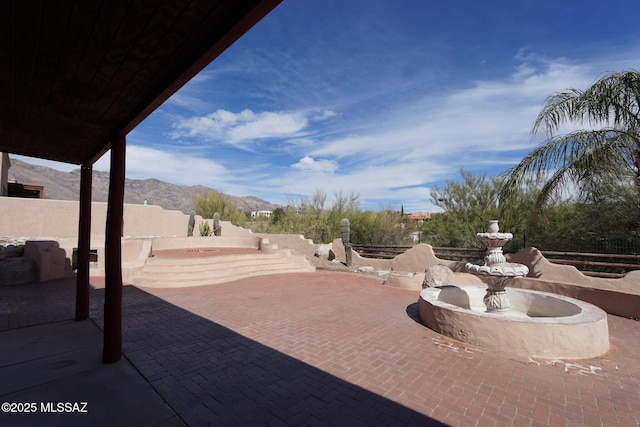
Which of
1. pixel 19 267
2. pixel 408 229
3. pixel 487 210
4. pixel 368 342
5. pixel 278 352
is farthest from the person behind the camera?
pixel 408 229

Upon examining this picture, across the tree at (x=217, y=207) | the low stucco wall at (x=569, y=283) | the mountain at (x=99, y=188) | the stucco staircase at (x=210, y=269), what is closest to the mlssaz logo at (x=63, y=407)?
the stucco staircase at (x=210, y=269)

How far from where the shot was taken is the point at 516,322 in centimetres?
444

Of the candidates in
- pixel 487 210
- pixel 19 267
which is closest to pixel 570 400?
pixel 487 210

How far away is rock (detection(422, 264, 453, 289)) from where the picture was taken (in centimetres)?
831

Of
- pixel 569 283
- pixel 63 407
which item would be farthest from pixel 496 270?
pixel 63 407

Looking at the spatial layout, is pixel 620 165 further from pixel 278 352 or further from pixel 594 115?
pixel 278 352

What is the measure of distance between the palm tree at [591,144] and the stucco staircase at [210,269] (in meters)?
8.68

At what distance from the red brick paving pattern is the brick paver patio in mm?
18

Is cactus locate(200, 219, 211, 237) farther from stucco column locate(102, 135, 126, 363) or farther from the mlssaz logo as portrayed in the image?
the mlssaz logo

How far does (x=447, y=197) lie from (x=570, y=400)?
11535 millimetres

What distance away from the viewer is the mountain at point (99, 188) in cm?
6481

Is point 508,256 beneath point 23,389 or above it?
above

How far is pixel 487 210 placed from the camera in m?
12.5

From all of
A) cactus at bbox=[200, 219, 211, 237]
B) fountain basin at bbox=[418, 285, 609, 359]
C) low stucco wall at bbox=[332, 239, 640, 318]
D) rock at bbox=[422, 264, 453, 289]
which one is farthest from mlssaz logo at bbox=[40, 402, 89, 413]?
cactus at bbox=[200, 219, 211, 237]
